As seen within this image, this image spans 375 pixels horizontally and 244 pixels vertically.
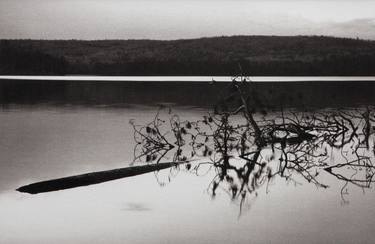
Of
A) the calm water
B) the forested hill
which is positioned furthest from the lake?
the forested hill

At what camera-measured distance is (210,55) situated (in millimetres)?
23016

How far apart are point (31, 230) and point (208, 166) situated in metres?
2.98

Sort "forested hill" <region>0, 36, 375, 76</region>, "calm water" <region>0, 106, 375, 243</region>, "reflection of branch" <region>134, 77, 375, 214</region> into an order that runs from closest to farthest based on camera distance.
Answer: "calm water" <region>0, 106, 375, 243</region> < "reflection of branch" <region>134, 77, 375, 214</region> < "forested hill" <region>0, 36, 375, 76</region>

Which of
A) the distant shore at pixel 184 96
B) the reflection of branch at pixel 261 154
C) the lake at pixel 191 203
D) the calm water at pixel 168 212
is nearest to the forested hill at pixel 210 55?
the distant shore at pixel 184 96

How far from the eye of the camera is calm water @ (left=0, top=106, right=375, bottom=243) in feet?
13.5

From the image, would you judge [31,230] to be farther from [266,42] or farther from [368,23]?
[266,42]

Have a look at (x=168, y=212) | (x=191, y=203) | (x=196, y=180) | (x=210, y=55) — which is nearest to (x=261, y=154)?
(x=196, y=180)

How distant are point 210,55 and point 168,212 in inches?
726

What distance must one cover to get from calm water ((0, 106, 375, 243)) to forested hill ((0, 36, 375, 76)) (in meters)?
13.9

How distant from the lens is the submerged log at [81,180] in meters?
5.77

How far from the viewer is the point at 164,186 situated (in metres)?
5.95

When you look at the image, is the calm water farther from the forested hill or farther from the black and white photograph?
the forested hill

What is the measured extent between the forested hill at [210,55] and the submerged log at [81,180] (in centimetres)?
1352

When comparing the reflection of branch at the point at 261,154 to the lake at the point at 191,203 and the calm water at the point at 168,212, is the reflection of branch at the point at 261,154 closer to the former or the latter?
the lake at the point at 191,203
